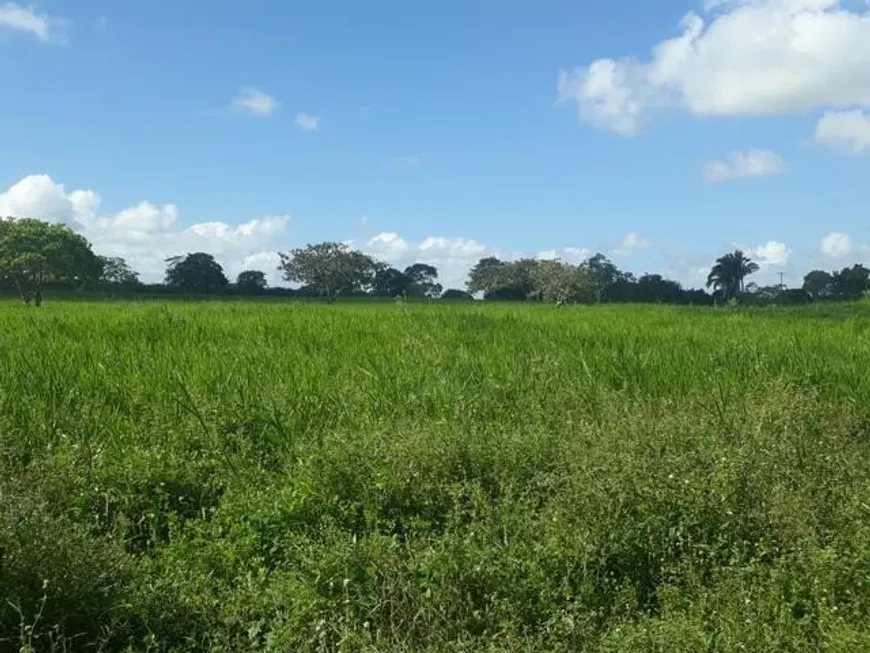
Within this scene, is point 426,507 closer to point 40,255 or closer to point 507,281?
point 40,255

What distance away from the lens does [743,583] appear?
10.3 feet

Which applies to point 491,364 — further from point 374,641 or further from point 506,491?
point 374,641

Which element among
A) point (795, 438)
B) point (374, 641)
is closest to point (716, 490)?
point (795, 438)

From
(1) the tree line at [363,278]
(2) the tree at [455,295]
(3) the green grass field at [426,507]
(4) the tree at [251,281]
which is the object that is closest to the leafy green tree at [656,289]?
(1) the tree line at [363,278]

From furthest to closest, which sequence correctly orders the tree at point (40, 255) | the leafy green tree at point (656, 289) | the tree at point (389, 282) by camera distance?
the tree at point (389, 282) < the leafy green tree at point (656, 289) < the tree at point (40, 255)

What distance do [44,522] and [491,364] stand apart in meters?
4.15

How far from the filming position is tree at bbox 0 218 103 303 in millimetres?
40875

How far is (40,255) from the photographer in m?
40.8

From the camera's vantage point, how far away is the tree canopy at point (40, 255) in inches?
1610

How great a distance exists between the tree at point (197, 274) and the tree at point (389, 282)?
13.8m

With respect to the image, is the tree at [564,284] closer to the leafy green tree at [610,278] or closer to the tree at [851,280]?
the leafy green tree at [610,278]

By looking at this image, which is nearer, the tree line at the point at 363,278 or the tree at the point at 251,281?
the tree line at the point at 363,278

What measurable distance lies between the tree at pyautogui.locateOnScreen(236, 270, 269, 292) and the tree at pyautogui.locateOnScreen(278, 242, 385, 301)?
3259mm

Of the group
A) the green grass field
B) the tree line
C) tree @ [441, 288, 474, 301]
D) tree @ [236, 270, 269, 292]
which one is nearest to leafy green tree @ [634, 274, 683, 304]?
the tree line
